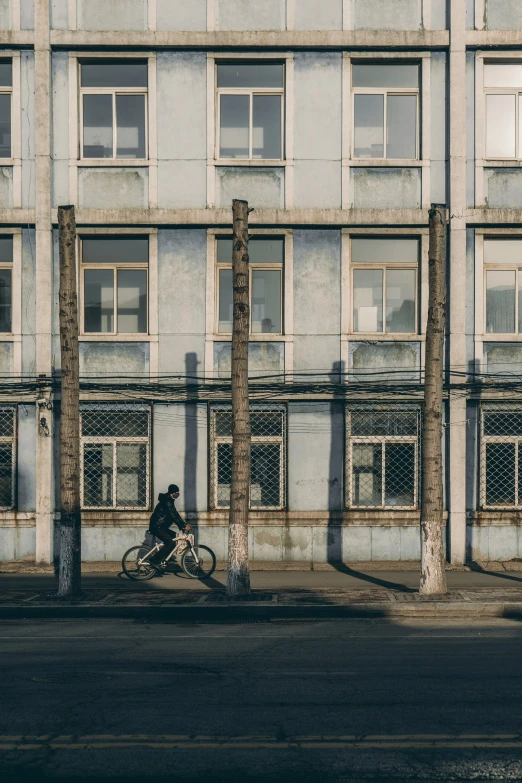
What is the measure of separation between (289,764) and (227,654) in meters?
4.31

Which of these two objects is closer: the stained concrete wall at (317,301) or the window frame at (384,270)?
the stained concrete wall at (317,301)

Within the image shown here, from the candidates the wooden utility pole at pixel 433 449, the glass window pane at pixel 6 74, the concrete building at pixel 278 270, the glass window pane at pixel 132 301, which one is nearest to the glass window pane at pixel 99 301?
the glass window pane at pixel 132 301

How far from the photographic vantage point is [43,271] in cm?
1883

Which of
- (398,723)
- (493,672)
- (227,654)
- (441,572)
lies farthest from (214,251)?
(398,723)

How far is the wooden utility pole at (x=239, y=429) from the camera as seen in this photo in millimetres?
15086

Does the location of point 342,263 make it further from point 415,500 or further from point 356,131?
point 415,500

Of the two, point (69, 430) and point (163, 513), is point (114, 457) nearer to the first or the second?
point (163, 513)

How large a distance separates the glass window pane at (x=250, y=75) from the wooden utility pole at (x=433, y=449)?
5855mm

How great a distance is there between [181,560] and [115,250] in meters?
6.68

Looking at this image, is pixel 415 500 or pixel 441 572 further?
pixel 415 500

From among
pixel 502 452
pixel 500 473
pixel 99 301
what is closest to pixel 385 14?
pixel 99 301

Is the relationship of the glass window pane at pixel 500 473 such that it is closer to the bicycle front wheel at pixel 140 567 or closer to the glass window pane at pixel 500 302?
the glass window pane at pixel 500 302

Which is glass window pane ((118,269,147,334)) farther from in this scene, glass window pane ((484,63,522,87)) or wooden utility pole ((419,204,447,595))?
glass window pane ((484,63,522,87))

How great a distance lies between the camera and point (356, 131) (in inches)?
758
